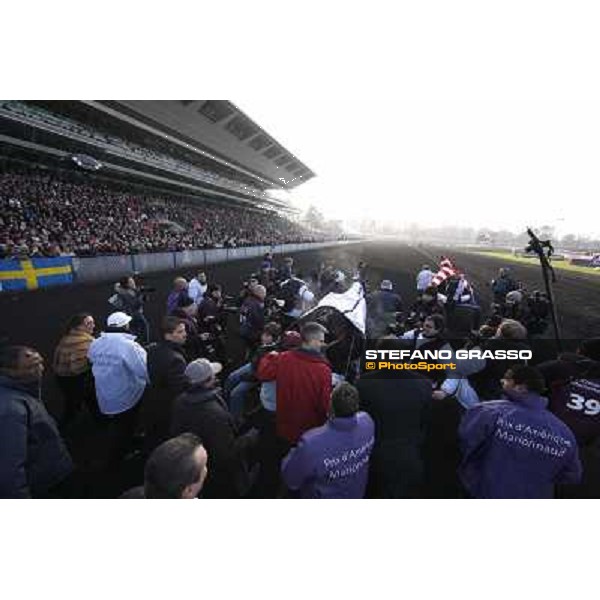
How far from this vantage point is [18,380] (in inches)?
108

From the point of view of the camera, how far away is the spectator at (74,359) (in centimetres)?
415

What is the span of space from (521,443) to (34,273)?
14.1 metres

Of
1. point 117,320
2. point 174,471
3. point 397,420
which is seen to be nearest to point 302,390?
point 397,420

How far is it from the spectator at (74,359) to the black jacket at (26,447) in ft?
4.14

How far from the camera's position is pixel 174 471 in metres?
1.98

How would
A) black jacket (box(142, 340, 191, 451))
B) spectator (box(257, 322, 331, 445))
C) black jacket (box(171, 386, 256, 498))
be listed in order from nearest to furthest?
1. black jacket (box(171, 386, 256, 498))
2. spectator (box(257, 322, 331, 445))
3. black jacket (box(142, 340, 191, 451))

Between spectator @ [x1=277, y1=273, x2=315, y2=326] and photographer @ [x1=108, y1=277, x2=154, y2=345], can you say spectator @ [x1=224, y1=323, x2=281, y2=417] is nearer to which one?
spectator @ [x1=277, y1=273, x2=315, y2=326]

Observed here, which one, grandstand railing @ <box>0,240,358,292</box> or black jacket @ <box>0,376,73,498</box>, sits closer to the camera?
black jacket @ <box>0,376,73,498</box>

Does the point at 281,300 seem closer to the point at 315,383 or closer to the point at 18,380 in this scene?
the point at 315,383

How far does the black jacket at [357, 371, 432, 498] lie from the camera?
2.90 meters

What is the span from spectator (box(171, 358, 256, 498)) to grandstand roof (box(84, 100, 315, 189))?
11.5 meters

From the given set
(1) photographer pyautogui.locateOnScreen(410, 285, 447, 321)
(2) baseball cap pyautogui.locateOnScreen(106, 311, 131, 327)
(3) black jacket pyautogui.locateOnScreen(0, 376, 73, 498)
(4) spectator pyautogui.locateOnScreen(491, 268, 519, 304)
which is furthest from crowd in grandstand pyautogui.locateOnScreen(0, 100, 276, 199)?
(4) spectator pyautogui.locateOnScreen(491, 268, 519, 304)

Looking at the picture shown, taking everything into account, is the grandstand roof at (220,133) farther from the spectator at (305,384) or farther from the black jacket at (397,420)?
the black jacket at (397,420)

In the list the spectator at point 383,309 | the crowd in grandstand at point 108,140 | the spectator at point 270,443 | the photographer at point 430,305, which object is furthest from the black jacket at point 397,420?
the crowd in grandstand at point 108,140
